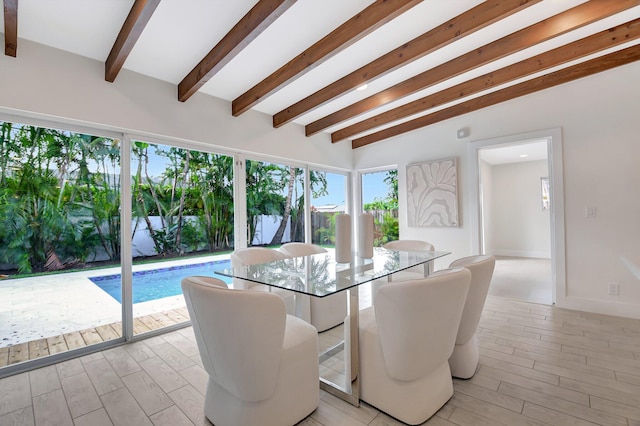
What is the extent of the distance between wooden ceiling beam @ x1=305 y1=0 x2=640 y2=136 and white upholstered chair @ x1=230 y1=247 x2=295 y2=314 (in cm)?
217

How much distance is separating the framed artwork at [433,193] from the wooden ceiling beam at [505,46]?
1.43 meters

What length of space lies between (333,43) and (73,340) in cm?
338

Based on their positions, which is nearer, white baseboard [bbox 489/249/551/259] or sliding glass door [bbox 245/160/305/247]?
sliding glass door [bbox 245/160/305/247]

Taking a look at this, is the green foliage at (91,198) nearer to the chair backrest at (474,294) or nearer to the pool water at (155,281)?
the pool water at (155,281)

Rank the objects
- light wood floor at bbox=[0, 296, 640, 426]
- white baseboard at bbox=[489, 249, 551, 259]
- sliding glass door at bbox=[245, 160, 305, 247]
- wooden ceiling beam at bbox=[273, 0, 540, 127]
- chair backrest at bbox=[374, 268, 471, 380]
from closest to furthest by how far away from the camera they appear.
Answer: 1. chair backrest at bbox=[374, 268, 471, 380]
2. light wood floor at bbox=[0, 296, 640, 426]
3. wooden ceiling beam at bbox=[273, 0, 540, 127]
4. sliding glass door at bbox=[245, 160, 305, 247]
5. white baseboard at bbox=[489, 249, 551, 259]

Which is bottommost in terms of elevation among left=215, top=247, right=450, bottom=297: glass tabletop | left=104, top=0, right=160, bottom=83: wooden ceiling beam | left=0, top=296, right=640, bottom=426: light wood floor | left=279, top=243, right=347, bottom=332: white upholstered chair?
left=0, top=296, right=640, bottom=426: light wood floor

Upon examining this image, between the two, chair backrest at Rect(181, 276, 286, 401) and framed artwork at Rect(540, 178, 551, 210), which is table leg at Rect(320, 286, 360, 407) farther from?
framed artwork at Rect(540, 178, 551, 210)

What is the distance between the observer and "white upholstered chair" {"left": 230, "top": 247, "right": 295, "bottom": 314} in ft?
9.02

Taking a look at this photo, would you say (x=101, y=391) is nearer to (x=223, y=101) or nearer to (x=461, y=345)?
(x=461, y=345)

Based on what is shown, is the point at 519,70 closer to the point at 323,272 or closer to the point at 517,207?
the point at 323,272

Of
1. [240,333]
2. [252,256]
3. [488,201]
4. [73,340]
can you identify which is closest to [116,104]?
[252,256]

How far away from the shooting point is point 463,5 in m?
2.23

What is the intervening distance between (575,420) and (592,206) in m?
2.68

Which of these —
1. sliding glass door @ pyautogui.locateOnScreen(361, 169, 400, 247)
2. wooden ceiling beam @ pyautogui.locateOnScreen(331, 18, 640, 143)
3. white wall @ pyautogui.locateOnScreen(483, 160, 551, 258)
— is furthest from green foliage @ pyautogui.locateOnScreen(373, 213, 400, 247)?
white wall @ pyautogui.locateOnScreen(483, 160, 551, 258)
